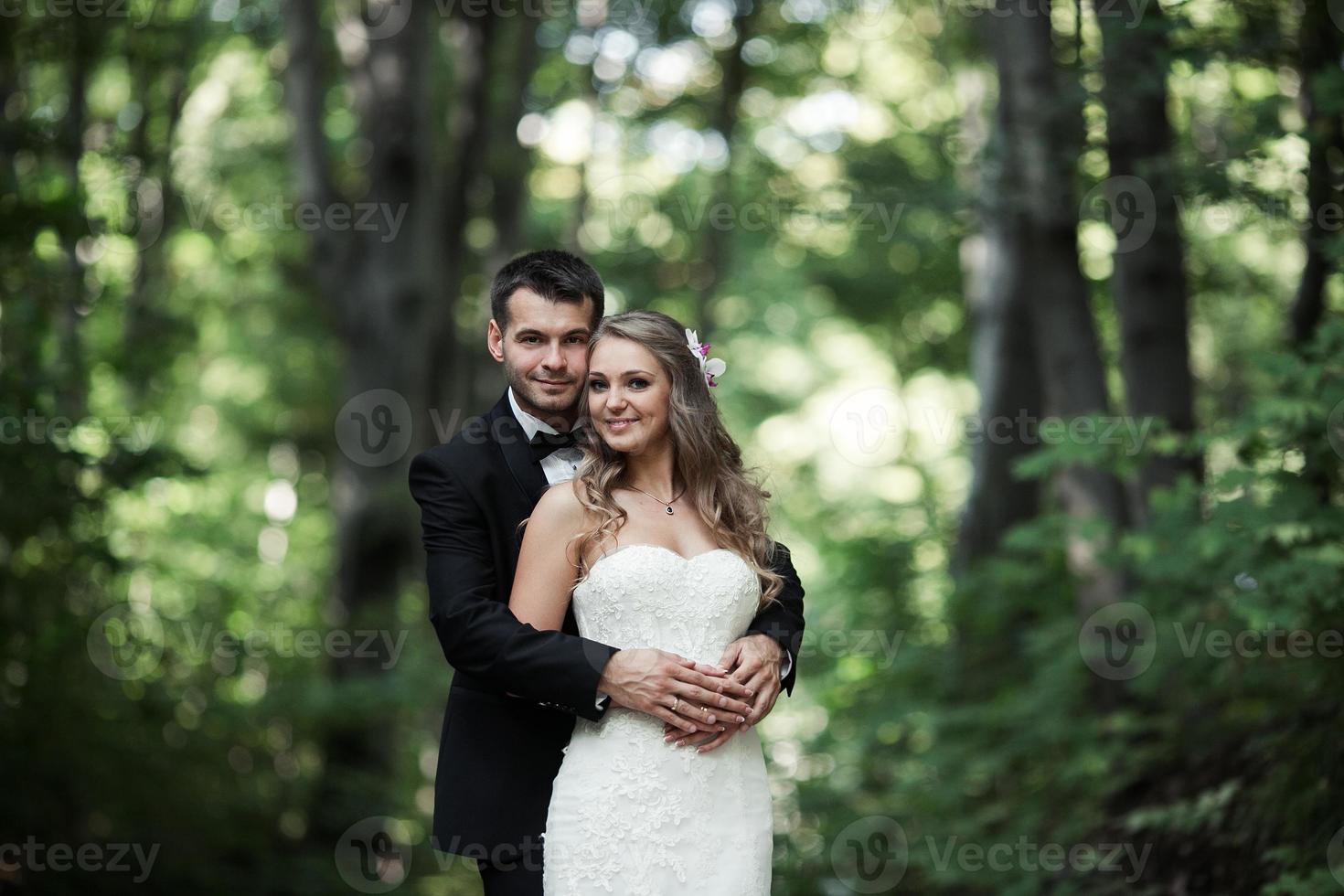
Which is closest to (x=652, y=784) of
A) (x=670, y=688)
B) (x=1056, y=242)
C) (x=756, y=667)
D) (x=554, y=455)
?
(x=670, y=688)

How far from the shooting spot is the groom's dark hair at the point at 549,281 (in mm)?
4074

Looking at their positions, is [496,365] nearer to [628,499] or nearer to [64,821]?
[64,821]

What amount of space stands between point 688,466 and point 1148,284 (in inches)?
206

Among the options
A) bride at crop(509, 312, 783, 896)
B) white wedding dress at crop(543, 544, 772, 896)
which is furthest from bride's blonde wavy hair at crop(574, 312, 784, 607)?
white wedding dress at crop(543, 544, 772, 896)

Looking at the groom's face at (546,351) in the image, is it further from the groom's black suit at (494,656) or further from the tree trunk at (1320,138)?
the tree trunk at (1320,138)

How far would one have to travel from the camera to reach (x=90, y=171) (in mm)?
11656

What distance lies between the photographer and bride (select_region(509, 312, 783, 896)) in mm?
3672

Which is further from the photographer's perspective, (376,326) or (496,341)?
(376,326)

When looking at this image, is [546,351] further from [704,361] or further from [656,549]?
[656,549]

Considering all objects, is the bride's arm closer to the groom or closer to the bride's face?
the groom

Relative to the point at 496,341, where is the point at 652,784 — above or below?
below

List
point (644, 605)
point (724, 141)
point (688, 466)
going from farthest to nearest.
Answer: point (724, 141), point (688, 466), point (644, 605)

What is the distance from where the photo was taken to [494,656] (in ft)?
11.8

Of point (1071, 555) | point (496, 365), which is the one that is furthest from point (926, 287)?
point (1071, 555)
